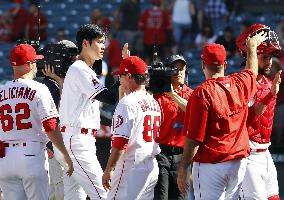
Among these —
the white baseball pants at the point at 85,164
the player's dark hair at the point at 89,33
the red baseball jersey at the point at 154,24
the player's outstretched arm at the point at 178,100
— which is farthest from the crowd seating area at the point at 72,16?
the white baseball pants at the point at 85,164

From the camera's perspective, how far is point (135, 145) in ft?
26.1

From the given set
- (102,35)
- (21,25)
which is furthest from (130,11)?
(102,35)

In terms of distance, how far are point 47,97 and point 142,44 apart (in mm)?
9538

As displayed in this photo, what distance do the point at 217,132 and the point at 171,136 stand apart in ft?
5.64

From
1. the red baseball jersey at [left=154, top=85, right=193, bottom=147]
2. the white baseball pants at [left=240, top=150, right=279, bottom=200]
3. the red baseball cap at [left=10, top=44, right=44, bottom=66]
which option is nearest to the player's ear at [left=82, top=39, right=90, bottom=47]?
the red baseball cap at [left=10, top=44, right=44, bottom=66]

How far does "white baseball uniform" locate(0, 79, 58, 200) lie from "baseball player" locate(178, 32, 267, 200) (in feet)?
4.20

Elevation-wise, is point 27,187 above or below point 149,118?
below

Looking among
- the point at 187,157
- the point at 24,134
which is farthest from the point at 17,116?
the point at 187,157

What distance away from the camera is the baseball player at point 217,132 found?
751 cm

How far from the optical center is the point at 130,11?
1791 cm

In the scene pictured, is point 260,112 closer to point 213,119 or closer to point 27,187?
point 213,119

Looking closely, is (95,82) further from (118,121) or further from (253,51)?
(253,51)

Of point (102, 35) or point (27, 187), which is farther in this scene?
point (102, 35)

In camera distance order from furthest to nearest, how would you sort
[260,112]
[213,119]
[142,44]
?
[142,44] → [260,112] → [213,119]
